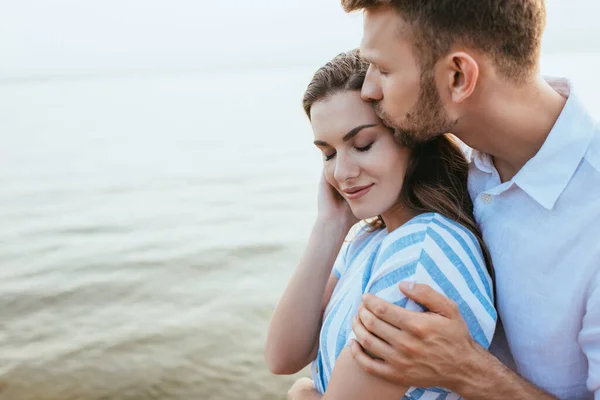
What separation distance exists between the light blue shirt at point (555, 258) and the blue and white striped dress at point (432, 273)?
110 mm

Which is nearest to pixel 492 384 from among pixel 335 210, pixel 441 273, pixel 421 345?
pixel 421 345

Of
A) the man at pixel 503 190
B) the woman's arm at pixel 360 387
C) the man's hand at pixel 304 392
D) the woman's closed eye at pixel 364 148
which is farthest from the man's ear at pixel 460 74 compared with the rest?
the man's hand at pixel 304 392

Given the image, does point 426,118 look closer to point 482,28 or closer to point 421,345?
point 482,28

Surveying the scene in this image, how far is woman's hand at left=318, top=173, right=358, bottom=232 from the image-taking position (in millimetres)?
2945

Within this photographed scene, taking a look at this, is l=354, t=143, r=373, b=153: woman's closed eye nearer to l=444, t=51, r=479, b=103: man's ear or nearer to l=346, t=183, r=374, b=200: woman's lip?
l=346, t=183, r=374, b=200: woman's lip

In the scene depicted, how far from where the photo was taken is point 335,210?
2.96 meters

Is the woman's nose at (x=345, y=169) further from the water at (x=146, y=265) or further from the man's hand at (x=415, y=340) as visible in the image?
the water at (x=146, y=265)

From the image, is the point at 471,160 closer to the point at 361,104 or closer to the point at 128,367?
the point at 361,104

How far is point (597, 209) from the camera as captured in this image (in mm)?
1953

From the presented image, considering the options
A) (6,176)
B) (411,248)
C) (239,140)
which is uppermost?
(411,248)

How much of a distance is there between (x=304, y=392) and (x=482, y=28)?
1529 millimetres

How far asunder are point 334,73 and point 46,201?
27.5 ft

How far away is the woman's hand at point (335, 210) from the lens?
9.66 ft

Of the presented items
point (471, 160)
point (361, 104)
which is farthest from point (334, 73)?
point (471, 160)
